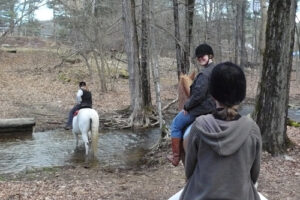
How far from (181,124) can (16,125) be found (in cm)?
907

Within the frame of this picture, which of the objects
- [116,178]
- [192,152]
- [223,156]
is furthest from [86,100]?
[223,156]

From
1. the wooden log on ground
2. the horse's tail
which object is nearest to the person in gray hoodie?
the horse's tail

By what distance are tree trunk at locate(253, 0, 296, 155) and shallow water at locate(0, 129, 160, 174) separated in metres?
3.41

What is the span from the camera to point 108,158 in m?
9.78

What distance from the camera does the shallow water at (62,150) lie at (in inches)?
363

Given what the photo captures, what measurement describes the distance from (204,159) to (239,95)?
1.49ft

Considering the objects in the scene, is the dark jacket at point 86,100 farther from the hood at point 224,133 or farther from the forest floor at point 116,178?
the hood at point 224,133

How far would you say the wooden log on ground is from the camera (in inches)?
492

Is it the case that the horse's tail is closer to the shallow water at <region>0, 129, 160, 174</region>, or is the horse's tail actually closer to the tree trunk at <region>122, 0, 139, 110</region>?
the shallow water at <region>0, 129, 160, 174</region>

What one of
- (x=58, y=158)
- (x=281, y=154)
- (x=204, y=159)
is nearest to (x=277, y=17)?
(x=281, y=154)

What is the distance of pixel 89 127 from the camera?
34.4ft

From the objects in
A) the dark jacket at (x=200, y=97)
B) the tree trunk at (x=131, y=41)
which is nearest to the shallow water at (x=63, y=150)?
the tree trunk at (x=131, y=41)

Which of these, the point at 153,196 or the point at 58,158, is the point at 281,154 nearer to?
the point at 153,196

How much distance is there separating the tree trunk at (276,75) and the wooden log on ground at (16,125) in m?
8.19
